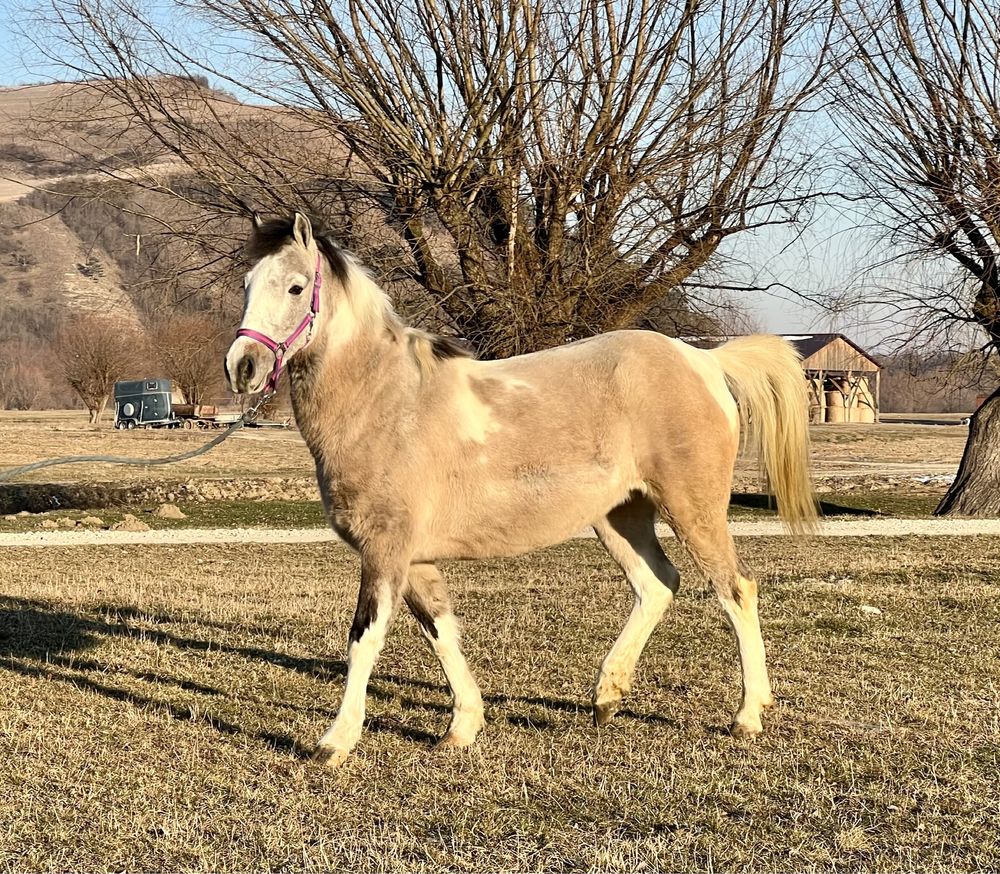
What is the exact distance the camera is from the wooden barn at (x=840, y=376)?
2945 inches

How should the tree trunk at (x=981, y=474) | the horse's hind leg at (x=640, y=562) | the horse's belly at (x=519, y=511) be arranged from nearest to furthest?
1. the horse's belly at (x=519, y=511)
2. the horse's hind leg at (x=640, y=562)
3. the tree trunk at (x=981, y=474)

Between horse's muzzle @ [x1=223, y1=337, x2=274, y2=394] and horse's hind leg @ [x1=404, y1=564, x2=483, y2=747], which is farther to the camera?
horse's hind leg @ [x1=404, y1=564, x2=483, y2=747]

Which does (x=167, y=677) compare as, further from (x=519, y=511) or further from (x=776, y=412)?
(x=776, y=412)

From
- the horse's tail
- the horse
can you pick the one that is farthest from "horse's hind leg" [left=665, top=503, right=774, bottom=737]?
the horse's tail

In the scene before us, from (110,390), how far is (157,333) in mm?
8338

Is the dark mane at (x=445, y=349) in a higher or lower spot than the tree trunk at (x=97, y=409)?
higher

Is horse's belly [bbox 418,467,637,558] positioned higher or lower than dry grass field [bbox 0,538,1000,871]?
higher

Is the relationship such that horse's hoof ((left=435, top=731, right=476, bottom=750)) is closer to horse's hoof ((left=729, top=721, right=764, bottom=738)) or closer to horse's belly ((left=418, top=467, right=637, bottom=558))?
horse's belly ((left=418, top=467, right=637, bottom=558))

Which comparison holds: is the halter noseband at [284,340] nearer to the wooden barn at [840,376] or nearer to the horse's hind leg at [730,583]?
the horse's hind leg at [730,583]

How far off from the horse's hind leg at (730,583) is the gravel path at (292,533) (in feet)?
31.2

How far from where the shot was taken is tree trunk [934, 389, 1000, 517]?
18609 mm

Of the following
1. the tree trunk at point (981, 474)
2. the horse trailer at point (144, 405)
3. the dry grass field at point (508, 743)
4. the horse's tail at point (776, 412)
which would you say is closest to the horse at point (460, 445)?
the horse's tail at point (776, 412)

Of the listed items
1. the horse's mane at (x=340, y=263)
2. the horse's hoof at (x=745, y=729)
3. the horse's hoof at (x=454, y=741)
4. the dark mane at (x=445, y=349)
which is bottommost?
the horse's hoof at (x=454, y=741)

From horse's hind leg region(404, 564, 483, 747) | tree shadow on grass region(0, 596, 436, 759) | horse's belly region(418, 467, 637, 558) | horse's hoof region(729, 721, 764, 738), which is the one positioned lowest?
tree shadow on grass region(0, 596, 436, 759)
